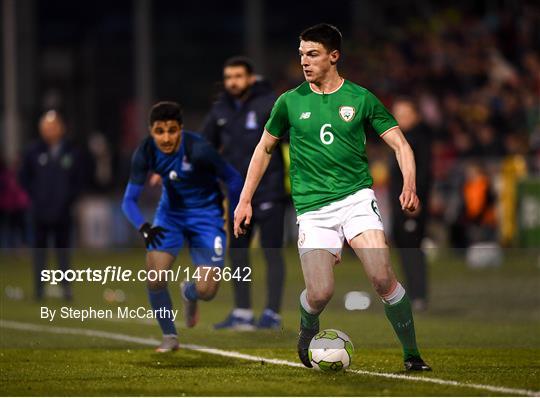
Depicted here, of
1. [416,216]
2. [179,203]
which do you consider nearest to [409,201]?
[179,203]

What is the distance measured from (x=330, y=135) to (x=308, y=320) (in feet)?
4.21

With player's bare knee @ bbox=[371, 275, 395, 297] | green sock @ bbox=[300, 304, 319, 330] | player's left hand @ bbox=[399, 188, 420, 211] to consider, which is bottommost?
green sock @ bbox=[300, 304, 319, 330]

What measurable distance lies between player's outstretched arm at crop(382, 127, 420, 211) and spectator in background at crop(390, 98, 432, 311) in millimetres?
5826

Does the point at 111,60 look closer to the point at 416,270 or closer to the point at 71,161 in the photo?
the point at 71,161

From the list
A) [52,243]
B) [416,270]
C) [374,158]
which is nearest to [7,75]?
[374,158]

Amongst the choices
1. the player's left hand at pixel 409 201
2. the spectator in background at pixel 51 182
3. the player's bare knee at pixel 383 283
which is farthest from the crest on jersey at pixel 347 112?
the spectator in background at pixel 51 182

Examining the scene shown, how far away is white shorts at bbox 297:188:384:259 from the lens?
902cm

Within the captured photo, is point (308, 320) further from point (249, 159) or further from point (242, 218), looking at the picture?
point (249, 159)

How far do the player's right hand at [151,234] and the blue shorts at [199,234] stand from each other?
0.13 metres

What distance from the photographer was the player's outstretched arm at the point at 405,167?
340 inches

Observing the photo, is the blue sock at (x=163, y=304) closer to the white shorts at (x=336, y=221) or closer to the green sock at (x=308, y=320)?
the green sock at (x=308, y=320)

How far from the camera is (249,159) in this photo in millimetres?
12750

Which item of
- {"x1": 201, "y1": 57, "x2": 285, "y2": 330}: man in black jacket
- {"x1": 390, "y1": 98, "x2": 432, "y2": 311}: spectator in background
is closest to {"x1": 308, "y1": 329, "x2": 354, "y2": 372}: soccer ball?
{"x1": 201, "y1": 57, "x2": 285, "y2": 330}: man in black jacket

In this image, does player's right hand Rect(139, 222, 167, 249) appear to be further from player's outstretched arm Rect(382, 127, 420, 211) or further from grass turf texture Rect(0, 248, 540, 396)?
player's outstretched arm Rect(382, 127, 420, 211)
